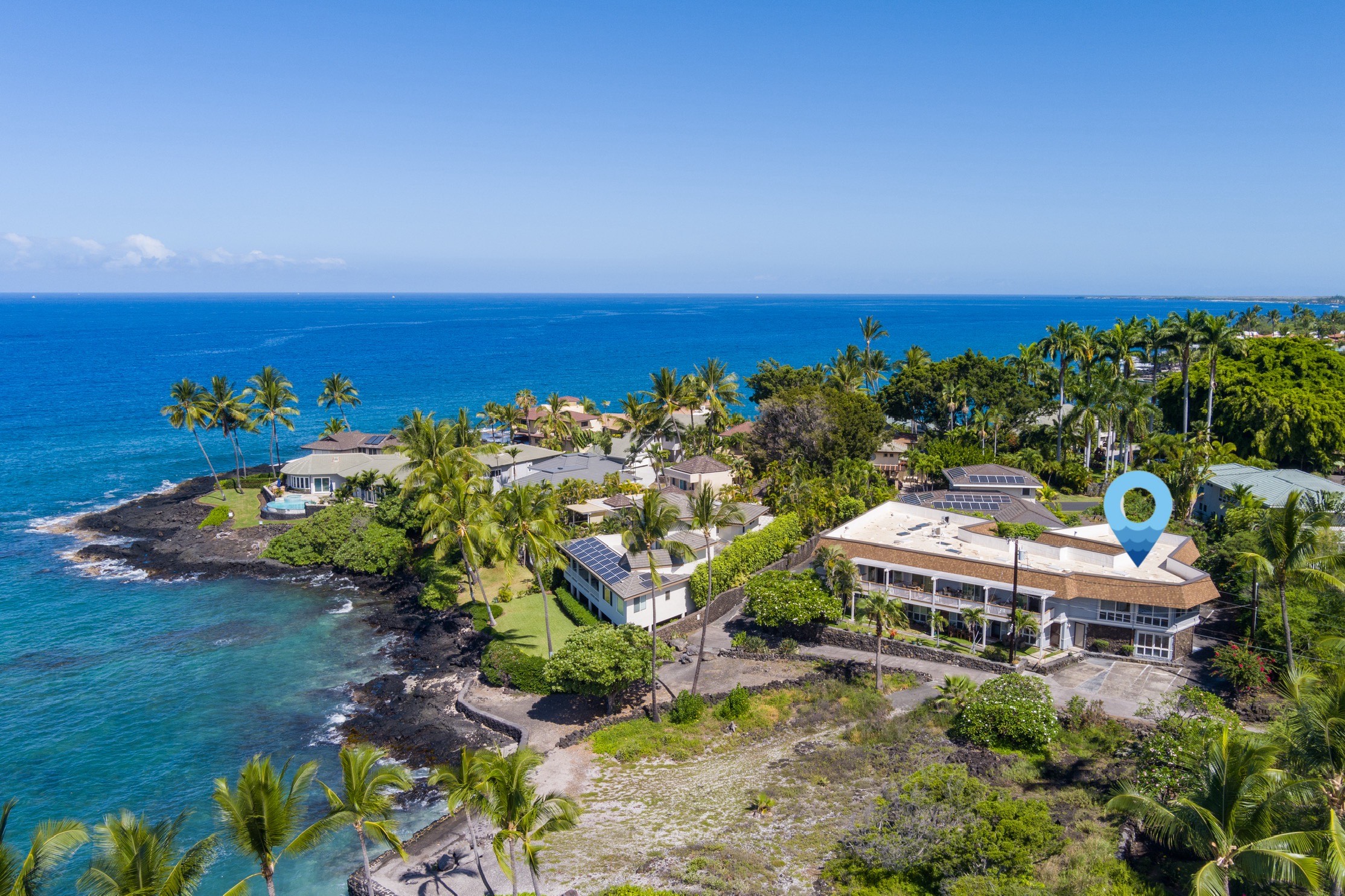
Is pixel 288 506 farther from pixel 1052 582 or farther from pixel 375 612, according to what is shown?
pixel 1052 582

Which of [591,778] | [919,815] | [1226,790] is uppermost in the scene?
[1226,790]

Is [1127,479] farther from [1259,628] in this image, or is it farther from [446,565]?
[446,565]

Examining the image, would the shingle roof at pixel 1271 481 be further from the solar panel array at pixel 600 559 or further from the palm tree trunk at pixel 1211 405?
the solar panel array at pixel 600 559

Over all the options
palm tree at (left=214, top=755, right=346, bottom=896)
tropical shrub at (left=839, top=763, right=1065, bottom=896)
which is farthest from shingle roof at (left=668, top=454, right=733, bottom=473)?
palm tree at (left=214, top=755, right=346, bottom=896)

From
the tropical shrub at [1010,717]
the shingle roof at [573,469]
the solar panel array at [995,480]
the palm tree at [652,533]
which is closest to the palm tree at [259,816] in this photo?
the palm tree at [652,533]

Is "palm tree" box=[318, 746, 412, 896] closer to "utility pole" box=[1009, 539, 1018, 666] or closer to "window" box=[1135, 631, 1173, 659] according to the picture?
"utility pole" box=[1009, 539, 1018, 666]

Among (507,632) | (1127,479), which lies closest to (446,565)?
(507,632)
